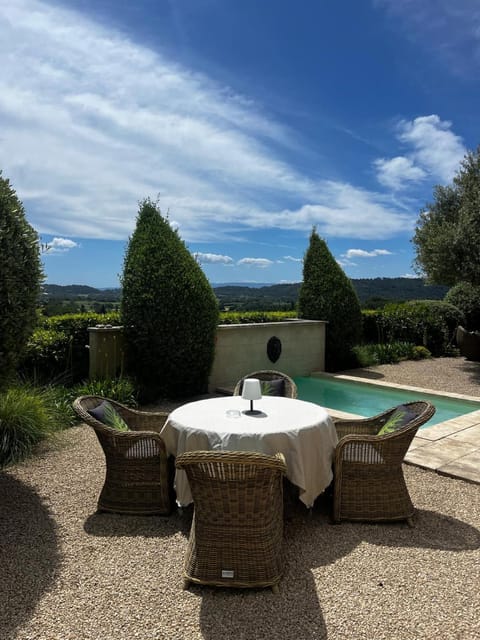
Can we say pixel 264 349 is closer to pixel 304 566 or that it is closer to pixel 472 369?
pixel 472 369

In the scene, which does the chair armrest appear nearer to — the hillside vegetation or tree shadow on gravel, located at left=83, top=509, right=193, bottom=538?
tree shadow on gravel, located at left=83, top=509, right=193, bottom=538

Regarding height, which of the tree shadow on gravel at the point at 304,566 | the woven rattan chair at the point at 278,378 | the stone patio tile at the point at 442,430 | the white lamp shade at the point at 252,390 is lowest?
the tree shadow on gravel at the point at 304,566

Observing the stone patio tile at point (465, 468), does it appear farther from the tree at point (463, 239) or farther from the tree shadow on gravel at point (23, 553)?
the tree at point (463, 239)

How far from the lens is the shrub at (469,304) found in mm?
14500

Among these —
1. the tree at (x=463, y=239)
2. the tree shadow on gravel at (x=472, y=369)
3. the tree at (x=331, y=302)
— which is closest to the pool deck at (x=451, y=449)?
the tree shadow on gravel at (x=472, y=369)

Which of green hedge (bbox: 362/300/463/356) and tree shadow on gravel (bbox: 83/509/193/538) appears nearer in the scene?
tree shadow on gravel (bbox: 83/509/193/538)

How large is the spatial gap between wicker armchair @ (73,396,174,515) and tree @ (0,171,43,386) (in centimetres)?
83

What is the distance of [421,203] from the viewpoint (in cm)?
1741

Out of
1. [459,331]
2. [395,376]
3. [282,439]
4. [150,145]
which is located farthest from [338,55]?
[282,439]

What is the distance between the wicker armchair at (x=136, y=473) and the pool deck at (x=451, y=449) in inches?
101

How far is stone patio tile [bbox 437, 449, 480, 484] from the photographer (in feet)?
13.7

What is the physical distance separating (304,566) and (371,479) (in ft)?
2.93

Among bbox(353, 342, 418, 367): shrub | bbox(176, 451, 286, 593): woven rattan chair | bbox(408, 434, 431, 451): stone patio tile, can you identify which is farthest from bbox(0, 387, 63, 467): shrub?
bbox(353, 342, 418, 367): shrub

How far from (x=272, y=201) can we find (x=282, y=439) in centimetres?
1261
